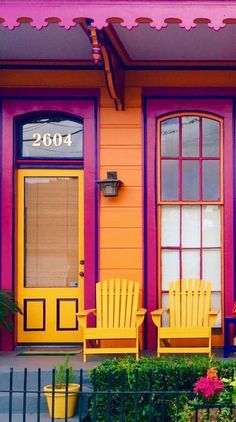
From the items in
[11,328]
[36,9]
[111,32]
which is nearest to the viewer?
[36,9]

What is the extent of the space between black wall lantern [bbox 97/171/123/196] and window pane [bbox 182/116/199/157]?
96cm

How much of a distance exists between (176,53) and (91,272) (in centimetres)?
293

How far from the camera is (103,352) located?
7.52 m

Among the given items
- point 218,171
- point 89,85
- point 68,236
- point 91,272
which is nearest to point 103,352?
point 91,272

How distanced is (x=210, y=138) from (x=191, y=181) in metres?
0.61

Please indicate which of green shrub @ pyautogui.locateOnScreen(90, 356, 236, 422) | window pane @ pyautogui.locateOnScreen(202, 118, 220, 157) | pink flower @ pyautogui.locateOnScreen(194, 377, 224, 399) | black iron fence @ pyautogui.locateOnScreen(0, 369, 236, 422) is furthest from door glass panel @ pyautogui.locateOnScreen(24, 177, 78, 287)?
pink flower @ pyautogui.locateOnScreen(194, 377, 224, 399)

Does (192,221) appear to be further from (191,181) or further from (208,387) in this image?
(208,387)

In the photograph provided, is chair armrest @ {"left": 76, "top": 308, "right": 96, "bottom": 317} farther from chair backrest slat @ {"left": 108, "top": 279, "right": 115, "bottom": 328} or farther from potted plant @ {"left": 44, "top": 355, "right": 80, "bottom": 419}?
potted plant @ {"left": 44, "top": 355, "right": 80, "bottom": 419}

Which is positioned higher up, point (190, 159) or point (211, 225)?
point (190, 159)

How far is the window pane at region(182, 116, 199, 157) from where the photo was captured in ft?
28.5

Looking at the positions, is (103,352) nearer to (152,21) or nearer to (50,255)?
(50,255)

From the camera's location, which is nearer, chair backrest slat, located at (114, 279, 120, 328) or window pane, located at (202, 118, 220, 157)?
chair backrest slat, located at (114, 279, 120, 328)

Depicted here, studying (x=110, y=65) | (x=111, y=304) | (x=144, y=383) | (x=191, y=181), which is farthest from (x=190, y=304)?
(x=110, y=65)

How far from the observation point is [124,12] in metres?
6.28
